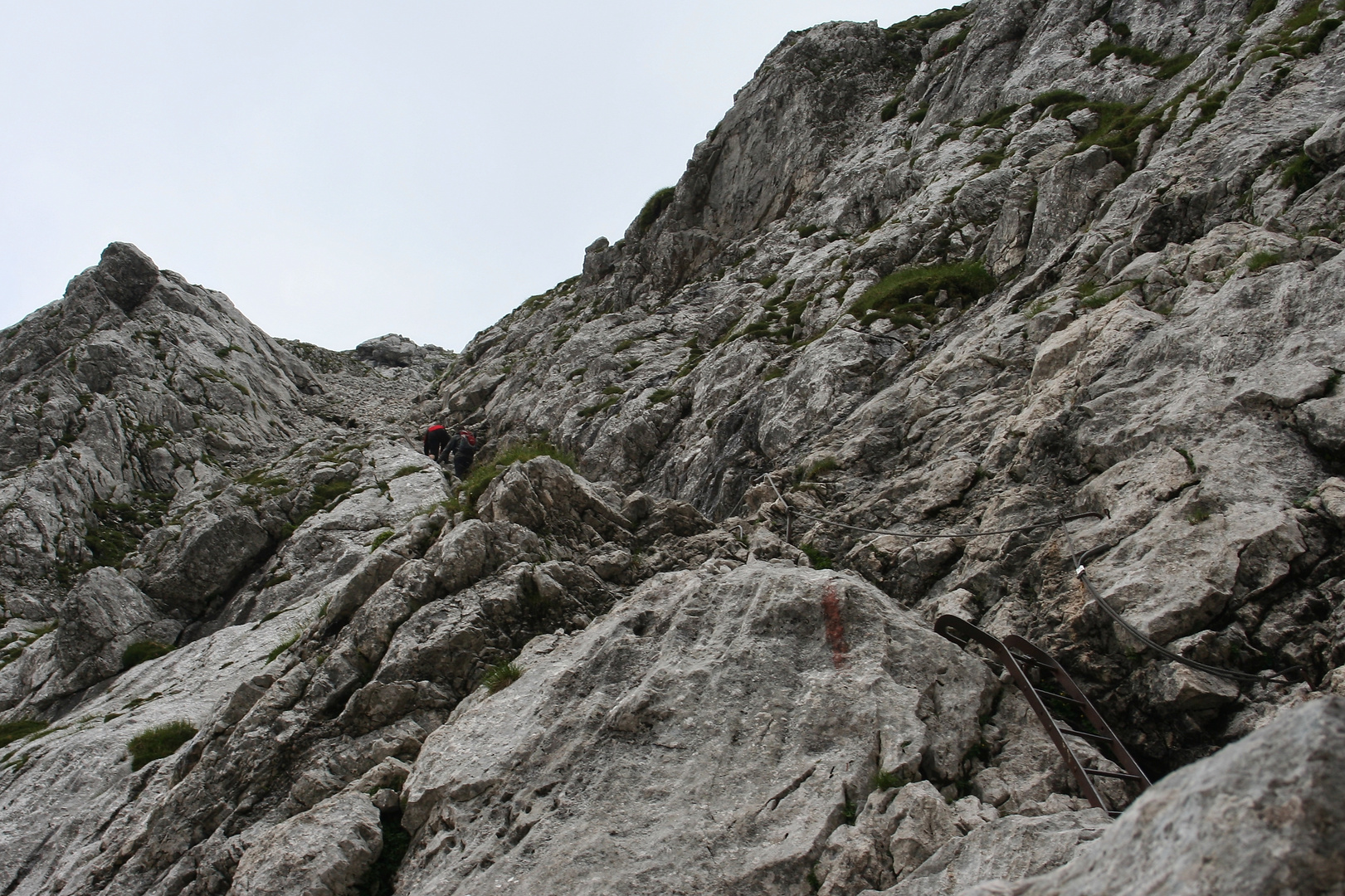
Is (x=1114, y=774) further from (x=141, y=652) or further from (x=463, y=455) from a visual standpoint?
(x=463, y=455)

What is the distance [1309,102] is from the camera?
50.4ft

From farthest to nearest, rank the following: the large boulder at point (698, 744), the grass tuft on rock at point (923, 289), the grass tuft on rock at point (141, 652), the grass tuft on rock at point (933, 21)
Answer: the grass tuft on rock at point (933, 21)
the grass tuft on rock at point (923, 289)
the grass tuft on rock at point (141, 652)
the large boulder at point (698, 744)

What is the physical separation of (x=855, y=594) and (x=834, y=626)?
1.99ft

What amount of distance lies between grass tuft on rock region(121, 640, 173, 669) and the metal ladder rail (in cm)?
2159

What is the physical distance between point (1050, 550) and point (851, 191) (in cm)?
2635

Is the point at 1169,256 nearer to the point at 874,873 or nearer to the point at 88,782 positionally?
the point at 874,873

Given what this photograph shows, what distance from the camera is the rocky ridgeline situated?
743 cm

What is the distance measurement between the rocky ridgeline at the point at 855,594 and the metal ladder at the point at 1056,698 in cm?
24

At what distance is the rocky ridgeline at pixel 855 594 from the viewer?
7.43 meters

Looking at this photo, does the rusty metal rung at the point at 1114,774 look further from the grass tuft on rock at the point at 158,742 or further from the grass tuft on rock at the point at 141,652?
the grass tuft on rock at the point at 141,652

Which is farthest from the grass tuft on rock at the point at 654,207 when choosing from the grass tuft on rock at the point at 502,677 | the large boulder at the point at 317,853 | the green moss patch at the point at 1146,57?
the large boulder at the point at 317,853

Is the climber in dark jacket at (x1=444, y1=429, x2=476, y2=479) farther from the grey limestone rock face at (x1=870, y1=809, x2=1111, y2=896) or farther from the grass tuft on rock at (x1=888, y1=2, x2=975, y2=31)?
the grass tuft on rock at (x1=888, y1=2, x2=975, y2=31)

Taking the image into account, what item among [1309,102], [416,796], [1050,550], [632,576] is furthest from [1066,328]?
[416,796]

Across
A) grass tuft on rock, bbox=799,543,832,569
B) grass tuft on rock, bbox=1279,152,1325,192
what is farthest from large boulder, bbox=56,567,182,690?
grass tuft on rock, bbox=1279,152,1325,192
